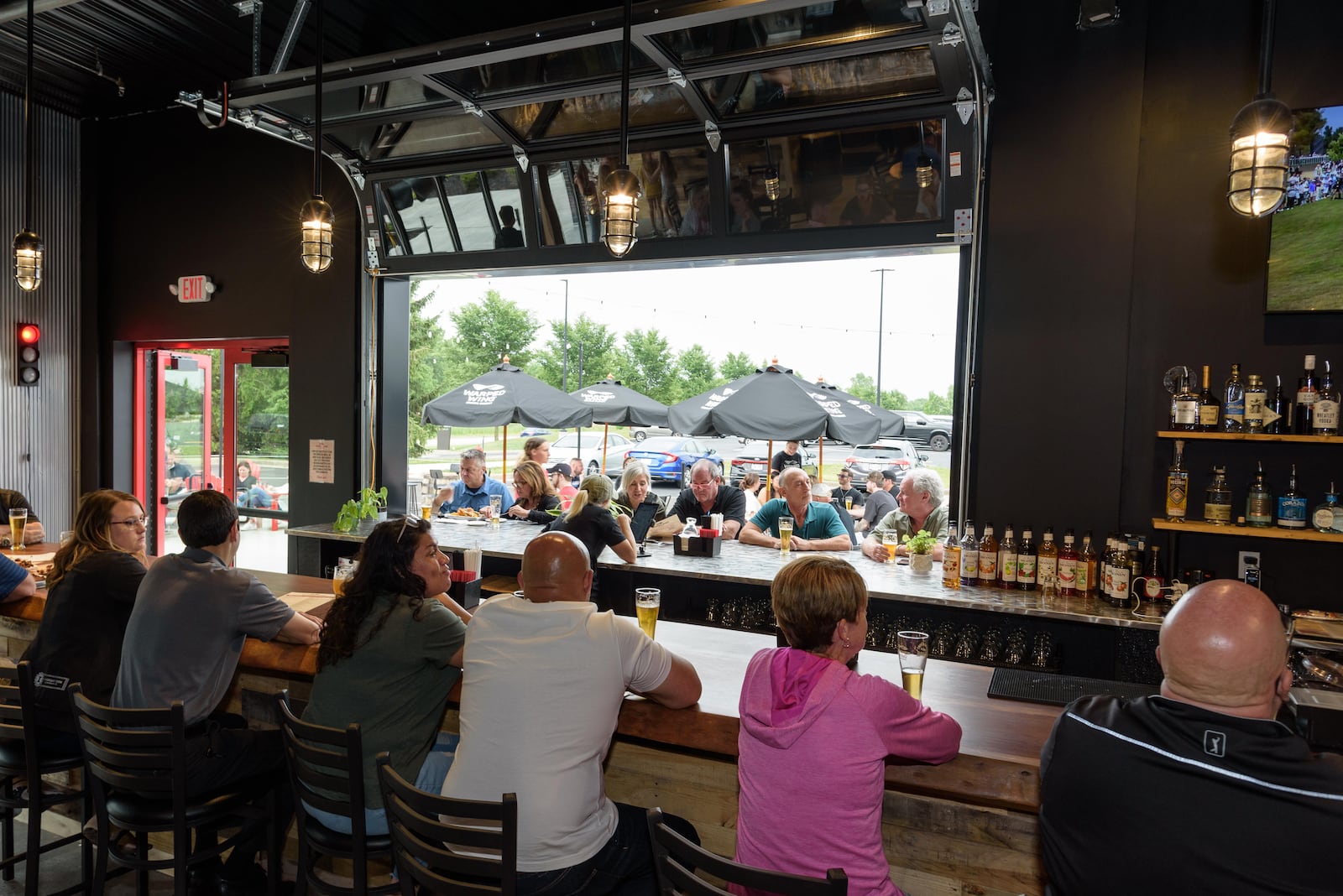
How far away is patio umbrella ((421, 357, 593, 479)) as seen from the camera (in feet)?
24.4

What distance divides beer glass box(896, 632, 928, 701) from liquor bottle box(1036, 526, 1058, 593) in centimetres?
219

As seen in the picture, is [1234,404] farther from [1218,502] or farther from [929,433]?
[929,433]

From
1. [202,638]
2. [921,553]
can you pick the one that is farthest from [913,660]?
[921,553]

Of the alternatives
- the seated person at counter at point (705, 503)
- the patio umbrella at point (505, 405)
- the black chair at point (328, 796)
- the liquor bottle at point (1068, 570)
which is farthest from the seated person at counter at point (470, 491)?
the black chair at point (328, 796)

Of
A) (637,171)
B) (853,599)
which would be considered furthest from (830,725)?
(637,171)

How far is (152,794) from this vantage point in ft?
7.56

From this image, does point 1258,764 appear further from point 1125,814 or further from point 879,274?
point 879,274

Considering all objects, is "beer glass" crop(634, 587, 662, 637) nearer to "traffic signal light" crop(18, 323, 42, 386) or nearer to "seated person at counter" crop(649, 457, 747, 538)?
"seated person at counter" crop(649, 457, 747, 538)

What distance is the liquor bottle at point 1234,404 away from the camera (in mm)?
3545

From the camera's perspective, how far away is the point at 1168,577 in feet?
12.3

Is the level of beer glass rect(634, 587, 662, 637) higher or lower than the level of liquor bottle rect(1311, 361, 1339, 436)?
lower

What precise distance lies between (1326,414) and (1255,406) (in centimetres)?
24

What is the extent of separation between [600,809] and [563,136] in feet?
13.4

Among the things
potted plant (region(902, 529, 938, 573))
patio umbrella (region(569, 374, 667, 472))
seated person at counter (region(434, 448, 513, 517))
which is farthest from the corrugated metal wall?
potted plant (region(902, 529, 938, 573))
